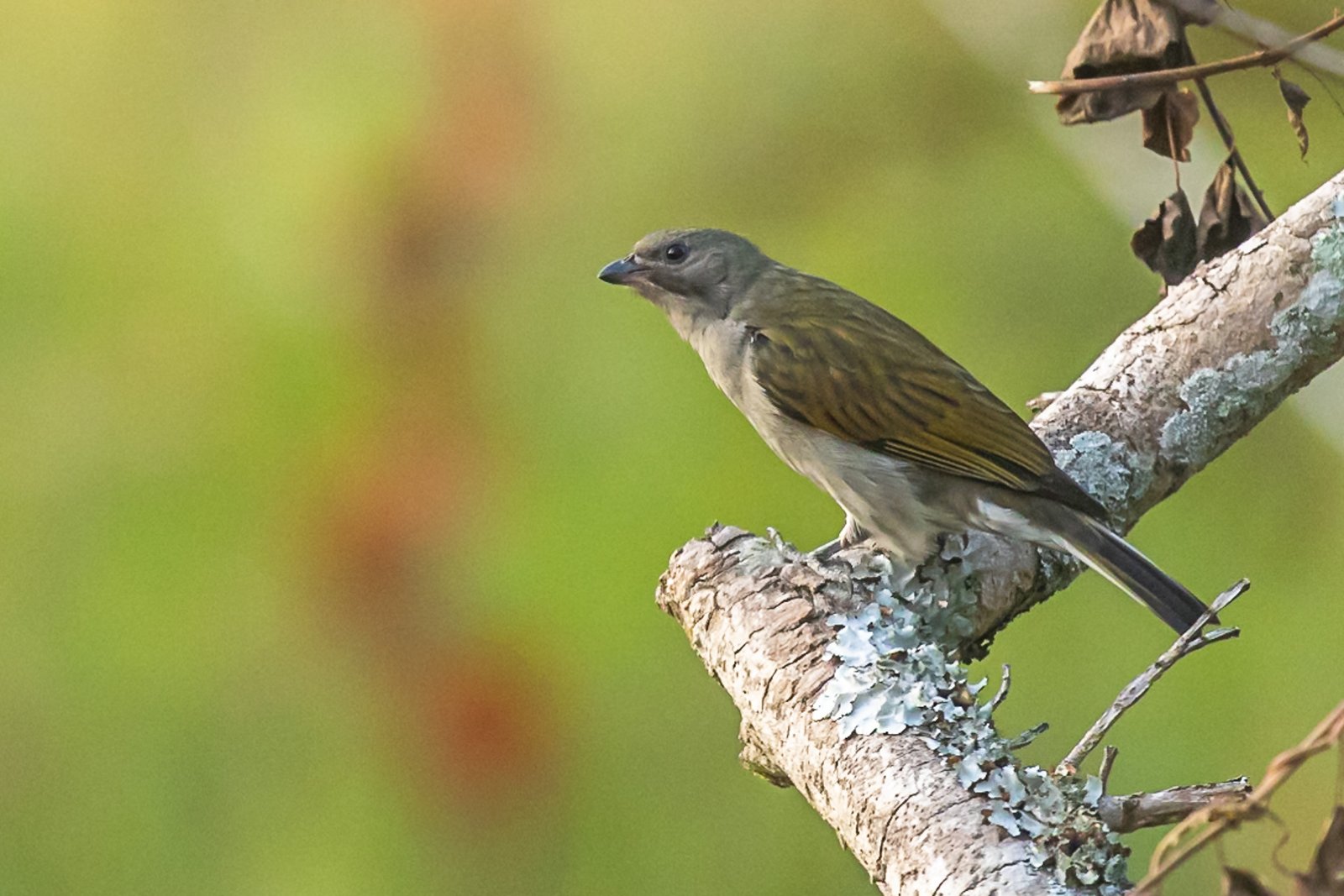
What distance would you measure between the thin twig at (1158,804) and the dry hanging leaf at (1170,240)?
1058mm

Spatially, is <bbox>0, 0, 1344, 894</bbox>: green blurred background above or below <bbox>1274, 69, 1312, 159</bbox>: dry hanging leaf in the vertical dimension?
above

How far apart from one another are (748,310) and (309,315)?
1196 mm

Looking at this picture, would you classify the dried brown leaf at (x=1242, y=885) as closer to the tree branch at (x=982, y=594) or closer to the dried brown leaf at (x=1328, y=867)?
the dried brown leaf at (x=1328, y=867)

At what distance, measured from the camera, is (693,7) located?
3379 mm

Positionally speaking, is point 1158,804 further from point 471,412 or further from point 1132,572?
point 471,412

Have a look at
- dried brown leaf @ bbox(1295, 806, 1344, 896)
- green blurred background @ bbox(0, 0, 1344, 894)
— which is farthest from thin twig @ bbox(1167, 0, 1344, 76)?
green blurred background @ bbox(0, 0, 1344, 894)

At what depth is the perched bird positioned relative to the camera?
2.11 metres

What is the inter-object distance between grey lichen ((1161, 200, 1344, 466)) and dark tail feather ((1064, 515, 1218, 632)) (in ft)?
0.50

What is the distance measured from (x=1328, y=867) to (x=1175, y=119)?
1.42 meters

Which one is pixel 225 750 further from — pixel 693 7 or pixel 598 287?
pixel 693 7

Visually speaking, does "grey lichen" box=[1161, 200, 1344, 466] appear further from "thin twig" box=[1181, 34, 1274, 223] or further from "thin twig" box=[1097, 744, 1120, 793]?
"thin twig" box=[1097, 744, 1120, 793]

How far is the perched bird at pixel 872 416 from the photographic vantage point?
2113 mm

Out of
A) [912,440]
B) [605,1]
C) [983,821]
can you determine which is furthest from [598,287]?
[983,821]

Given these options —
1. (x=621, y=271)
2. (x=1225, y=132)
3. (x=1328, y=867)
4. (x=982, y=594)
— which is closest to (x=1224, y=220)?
(x=1225, y=132)
